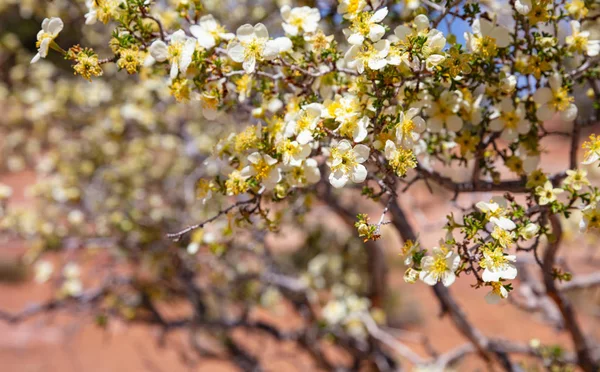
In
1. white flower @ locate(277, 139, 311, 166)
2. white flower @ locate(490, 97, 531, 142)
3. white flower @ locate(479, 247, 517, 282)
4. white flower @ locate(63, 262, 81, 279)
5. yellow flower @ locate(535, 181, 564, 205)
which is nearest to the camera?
white flower @ locate(479, 247, 517, 282)

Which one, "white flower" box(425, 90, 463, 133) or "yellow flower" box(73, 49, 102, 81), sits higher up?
"yellow flower" box(73, 49, 102, 81)

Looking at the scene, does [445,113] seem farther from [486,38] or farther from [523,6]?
[523,6]

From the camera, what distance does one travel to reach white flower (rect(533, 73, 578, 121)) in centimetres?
135

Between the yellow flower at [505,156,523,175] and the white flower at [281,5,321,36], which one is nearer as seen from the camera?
the white flower at [281,5,321,36]

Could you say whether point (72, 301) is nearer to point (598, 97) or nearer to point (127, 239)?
point (127, 239)

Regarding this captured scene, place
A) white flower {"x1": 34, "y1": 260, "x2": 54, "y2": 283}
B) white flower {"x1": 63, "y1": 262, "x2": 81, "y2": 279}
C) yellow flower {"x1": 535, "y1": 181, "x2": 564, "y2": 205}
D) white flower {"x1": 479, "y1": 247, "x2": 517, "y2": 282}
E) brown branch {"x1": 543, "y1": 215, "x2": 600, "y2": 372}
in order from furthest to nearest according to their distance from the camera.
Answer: white flower {"x1": 34, "y1": 260, "x2": 54, "y2": 283} → white flower {"x1": 63, "y1": 262, "x2": 81, "y2": 279} → brown branch {"x1": 543, "y1": 215, "x2": 600, "y2": 372} → yellow flower {"x1": 535, "y1": 181, "x2": 564, "y2": 205} → white flower {"x1": 479, "y1": 247, "x2": 517, "y2": 282}

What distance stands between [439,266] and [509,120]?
528 mm

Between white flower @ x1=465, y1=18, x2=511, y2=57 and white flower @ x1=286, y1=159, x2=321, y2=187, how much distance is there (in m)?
0.50

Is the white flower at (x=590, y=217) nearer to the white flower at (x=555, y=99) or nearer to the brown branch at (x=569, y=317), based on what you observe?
the white flower at (x=555, y=99)

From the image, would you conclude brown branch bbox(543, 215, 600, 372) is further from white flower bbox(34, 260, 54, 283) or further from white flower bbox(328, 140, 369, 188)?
white flower bbox(34, 260, 54, 283)

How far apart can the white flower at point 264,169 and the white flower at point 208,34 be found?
320mm

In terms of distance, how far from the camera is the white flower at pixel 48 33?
1.24m

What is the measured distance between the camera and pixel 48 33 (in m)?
1.26

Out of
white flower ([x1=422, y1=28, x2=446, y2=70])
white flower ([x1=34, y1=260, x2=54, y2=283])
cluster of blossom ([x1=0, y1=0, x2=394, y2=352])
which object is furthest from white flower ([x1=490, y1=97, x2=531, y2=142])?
white flower ([x1=34, y1=260, x2=54, y2=283])
